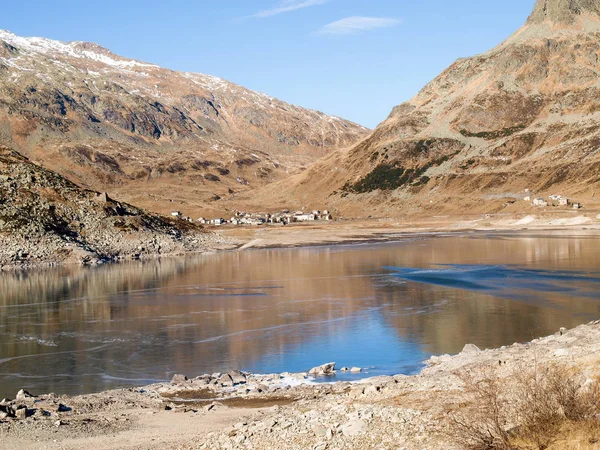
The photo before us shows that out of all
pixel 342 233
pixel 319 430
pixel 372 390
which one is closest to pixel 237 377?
pixel 372 390

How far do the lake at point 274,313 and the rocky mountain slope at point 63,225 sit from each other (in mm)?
7002

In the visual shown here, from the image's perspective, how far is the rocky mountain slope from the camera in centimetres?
A: 9219

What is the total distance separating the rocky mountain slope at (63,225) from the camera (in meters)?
92.2

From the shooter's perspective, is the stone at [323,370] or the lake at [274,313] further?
the lake at [274,313]

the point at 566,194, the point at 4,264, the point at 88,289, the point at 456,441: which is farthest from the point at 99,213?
the point at 566,194

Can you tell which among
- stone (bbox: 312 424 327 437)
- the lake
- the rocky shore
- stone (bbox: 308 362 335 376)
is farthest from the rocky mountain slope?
stone (bbox: 312 424 327 437)

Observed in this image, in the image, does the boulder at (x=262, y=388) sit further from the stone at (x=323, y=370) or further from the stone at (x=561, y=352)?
the stone at (x=561, y=352)

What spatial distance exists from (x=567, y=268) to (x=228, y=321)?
125 feet

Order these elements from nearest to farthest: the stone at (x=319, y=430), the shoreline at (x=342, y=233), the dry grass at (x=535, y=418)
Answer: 1. the dry grass at (x=535, y=418)
2. the stone at (x=319, y=430)
3. the shoreline at (x=342, y=233)

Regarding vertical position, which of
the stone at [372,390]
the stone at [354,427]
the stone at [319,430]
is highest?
the stone at [372,390]

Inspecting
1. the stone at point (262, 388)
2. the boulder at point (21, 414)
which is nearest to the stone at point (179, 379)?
the stone at point (262, 388)

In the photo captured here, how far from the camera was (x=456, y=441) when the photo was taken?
52.8 ft

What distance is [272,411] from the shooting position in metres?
22.7

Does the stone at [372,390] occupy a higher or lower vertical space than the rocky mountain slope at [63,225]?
lower
